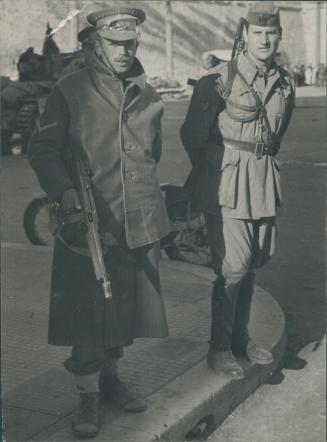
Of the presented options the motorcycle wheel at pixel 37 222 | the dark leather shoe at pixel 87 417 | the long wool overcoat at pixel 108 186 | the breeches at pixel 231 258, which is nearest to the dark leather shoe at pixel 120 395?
the dark leather shoe at pixel 87 417

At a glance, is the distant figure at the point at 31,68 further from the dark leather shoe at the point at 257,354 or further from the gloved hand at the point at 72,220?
the gloved hand at the point at 72,220

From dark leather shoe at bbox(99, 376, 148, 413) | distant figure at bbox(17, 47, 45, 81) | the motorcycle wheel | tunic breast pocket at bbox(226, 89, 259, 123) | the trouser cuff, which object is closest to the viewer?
the trouser cuff

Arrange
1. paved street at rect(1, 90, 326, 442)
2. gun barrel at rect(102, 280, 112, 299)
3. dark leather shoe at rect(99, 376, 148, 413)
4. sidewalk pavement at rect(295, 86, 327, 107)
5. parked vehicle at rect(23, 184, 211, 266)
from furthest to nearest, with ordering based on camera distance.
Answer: sidewalk pavement at rect(295, 86, 327, 107)
parked vehicle at rect(23, 184, 211, 266)
paved street at rect(1, 90, 326, 442)
dark leather shoe at rect(99, 376, 148, 413)
gun barrel at rect(102, 280, 112, 299)

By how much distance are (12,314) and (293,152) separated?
31.1 feet

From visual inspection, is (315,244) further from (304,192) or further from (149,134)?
(149,134)

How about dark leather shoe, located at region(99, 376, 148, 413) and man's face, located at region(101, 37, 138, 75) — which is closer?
man's face, located at region(101, 37, 138, 75)

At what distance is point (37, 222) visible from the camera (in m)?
7.75

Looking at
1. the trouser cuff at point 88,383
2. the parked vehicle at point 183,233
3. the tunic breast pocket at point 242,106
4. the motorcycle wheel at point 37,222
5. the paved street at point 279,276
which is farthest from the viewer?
the motorcycle wheel at point 37,222

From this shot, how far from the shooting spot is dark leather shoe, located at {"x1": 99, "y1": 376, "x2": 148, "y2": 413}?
12.8ft

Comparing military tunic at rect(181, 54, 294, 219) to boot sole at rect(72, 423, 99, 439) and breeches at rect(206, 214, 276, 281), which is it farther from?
boot sole at rect(72, 423, 99, 439)

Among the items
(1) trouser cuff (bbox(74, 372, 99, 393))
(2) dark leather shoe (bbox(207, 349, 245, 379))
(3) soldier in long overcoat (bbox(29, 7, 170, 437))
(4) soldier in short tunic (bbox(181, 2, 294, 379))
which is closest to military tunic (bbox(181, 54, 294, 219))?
(4) soldier in short tunic (bbox(181, 2, 294, 379))

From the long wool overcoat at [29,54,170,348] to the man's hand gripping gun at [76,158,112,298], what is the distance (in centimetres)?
7

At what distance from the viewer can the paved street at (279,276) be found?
4547mm

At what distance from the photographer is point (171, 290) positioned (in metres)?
6.05
